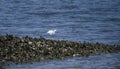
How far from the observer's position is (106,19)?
46969 mm

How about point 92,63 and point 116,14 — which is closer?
point 92,63

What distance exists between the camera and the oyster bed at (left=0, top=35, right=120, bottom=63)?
858 inches

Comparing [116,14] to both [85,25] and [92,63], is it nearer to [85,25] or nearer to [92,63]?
[85,25]

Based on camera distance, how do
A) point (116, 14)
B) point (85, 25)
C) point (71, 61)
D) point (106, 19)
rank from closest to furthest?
1. point (71, 61)
2. point (85, 25)
3. point (106, 19)
4. point (116, 14)

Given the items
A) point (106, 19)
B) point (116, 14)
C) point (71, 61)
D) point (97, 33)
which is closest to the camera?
point (71, 61)

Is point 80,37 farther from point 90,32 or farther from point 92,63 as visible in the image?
point 92,63

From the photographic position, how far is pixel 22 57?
2162 cm

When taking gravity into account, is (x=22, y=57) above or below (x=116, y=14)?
above

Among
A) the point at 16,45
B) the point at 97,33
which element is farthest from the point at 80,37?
the point at 16,45

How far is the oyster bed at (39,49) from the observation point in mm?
21781

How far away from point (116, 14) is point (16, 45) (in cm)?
3156

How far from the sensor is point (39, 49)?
2277cm

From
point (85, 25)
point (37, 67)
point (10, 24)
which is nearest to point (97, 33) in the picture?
point (85, 25)

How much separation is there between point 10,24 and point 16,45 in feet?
60.9
